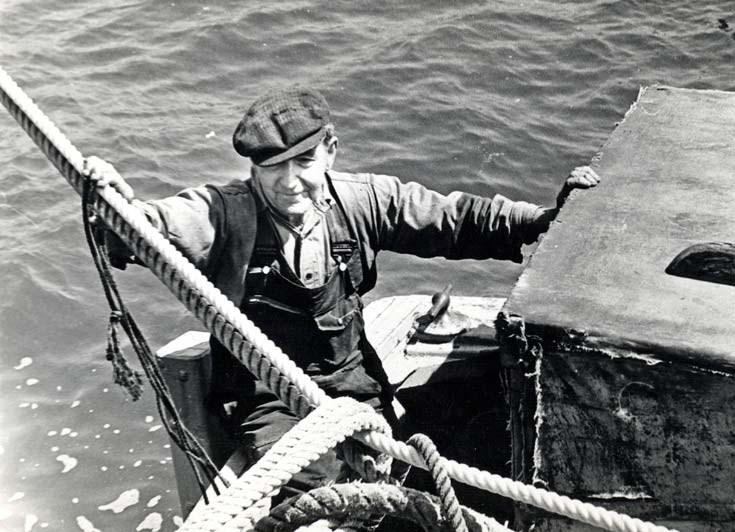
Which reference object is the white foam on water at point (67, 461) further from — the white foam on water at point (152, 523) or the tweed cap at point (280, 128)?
the tweed cap at point (280, 128)

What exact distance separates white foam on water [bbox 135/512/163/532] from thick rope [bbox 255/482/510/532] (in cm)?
325

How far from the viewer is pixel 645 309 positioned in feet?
8.21

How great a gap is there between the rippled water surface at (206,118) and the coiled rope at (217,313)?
121 inches

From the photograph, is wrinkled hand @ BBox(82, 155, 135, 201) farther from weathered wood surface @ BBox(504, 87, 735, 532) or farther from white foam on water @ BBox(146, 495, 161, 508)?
white foam on water @ BBox(146, 495, 161, 508)

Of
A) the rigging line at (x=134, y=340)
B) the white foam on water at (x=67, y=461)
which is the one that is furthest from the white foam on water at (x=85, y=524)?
the rigging line at (x=134, y=340)

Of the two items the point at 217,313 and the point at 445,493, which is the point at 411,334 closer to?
the point at 217,313

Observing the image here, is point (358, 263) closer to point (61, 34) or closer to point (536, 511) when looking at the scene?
point (536, 511)

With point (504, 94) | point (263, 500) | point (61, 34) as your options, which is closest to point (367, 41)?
point (504, 94)

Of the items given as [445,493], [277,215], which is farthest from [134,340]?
[445,493]

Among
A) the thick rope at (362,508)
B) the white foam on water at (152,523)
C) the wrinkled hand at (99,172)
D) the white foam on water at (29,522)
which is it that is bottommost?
the white foam on water at (152,523)

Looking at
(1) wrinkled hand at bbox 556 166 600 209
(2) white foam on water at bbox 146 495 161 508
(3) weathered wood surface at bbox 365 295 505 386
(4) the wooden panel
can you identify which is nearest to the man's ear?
(1) wrinkled hand at bbox 556 166 600 209

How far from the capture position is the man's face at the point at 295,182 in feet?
10.5

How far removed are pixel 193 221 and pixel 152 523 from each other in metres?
2.61

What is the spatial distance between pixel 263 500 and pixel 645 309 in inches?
43.0
